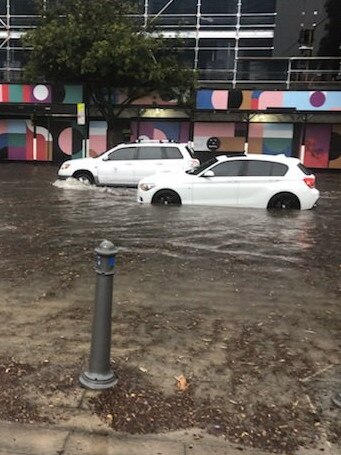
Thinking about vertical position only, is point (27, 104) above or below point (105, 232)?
above

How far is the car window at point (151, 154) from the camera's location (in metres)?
18.0

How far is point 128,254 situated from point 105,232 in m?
1.98

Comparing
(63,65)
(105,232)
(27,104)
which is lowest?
(105,232)

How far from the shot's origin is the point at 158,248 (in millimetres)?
8984

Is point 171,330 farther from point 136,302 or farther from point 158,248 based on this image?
point 158,248

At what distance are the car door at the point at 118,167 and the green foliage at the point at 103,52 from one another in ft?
23.3

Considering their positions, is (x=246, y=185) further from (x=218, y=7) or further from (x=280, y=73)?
(x=218, y=7)

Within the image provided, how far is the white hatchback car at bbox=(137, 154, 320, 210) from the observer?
531 inches

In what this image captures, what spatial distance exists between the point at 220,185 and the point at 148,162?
15.9ft

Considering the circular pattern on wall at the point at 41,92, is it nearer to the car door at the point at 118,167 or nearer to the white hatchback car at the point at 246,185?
the car door at the point at 118,167

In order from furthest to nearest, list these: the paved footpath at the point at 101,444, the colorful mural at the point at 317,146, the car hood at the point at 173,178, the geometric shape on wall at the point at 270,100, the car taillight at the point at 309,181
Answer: the colorful mural at the point at 317,146, the geometric shape on wall at the point at 270,100, the car hood at the point at 173,178, the car taillight at the point at 309,181, the paved footpath at the point at 101,444

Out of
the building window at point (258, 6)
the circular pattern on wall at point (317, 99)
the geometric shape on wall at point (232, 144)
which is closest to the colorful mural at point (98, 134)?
the geometric shape on wall at point (232, 144)

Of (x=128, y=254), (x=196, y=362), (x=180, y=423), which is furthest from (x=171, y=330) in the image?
(x=128, y=254)

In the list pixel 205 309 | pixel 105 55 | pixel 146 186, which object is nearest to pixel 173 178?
pixel 146 186
